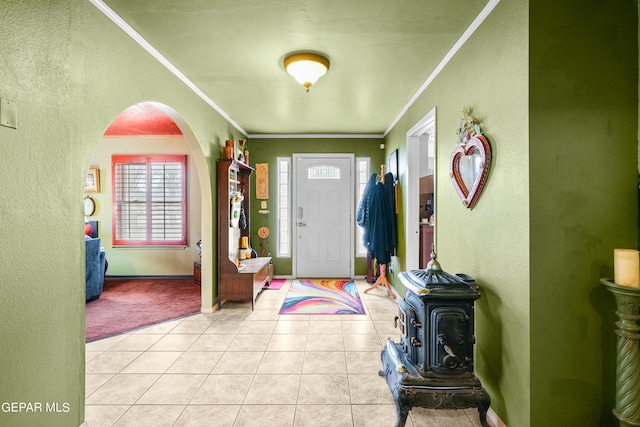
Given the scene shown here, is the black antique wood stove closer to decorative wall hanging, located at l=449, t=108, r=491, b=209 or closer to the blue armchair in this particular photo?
decorative wall hanging, located at l=449, t=108, r=491, b=209

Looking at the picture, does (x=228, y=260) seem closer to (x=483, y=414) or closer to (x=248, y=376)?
(x=248, y=376)

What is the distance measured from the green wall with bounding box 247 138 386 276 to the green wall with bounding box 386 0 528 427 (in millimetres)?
3182

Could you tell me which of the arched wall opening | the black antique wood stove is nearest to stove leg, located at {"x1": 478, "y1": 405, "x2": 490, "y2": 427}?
the black antique wood stove

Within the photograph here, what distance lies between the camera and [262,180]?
221 inches

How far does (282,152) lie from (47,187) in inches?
166

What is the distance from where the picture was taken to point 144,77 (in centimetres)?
247

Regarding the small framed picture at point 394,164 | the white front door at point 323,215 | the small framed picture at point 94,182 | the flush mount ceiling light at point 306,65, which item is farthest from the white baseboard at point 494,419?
the small framed picture at point 94,182

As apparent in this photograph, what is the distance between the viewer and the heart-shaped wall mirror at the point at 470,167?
1.96m

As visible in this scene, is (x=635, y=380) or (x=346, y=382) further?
(x=346, y=382)

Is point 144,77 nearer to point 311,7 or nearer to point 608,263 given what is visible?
point 311,7

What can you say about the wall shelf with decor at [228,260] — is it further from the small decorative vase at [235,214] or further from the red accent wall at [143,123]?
the red accent wall at [143,123]

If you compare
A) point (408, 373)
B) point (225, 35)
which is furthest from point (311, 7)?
point (408, 373)

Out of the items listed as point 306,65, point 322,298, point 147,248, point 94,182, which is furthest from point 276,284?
point 94,182

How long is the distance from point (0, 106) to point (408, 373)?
2.46m
